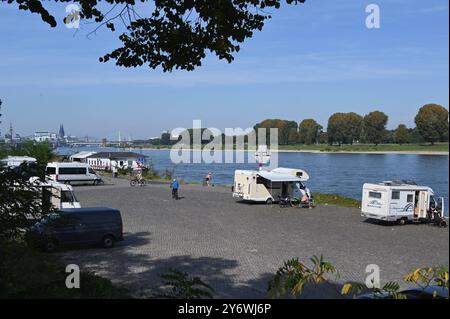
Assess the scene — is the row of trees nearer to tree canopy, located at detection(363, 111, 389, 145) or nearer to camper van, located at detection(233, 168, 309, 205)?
tree canopy, located at detection(363, 111, 389, 145)

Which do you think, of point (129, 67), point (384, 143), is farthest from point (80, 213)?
point (384, 143)

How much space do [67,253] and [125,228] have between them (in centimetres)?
547

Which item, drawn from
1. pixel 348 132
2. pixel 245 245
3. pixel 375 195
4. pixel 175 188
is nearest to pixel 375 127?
pixel 348 132

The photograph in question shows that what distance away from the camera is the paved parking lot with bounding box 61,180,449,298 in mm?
13258

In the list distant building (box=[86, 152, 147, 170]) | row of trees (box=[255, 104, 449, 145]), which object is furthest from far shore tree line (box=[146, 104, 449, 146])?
distant building (box=[86, 152, 147, 170])

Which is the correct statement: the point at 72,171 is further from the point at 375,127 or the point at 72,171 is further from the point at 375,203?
the point at 375,127

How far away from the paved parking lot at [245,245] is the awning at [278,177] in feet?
6.35

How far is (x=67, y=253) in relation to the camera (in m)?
15.6

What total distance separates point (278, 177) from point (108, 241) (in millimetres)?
16498

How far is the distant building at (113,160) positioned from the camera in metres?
65.3

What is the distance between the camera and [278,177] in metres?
31.3

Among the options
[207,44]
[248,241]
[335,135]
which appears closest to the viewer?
[207,44]
